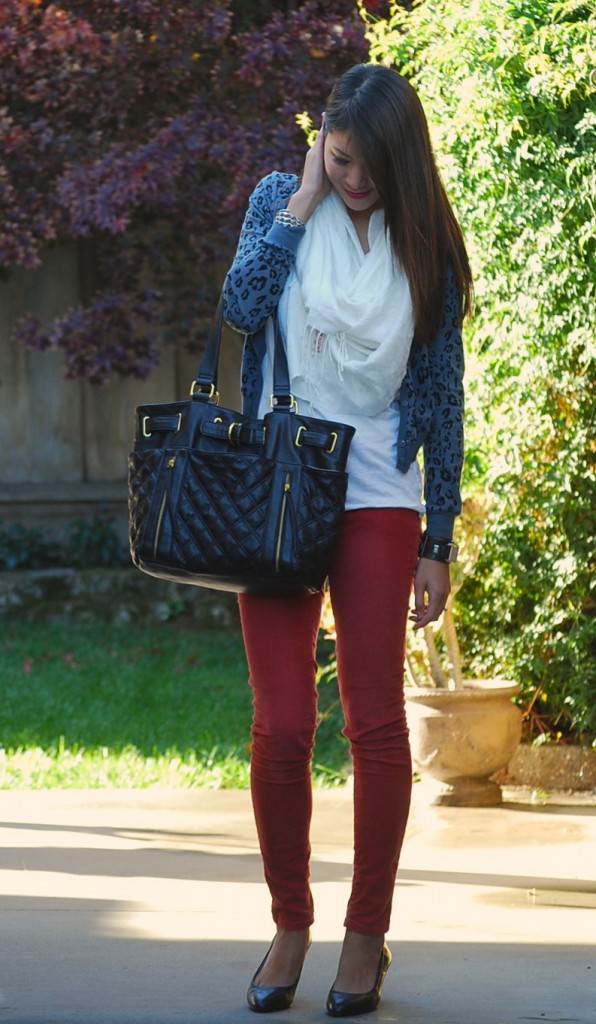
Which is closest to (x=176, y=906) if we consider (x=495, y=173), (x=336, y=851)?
(x=336, y=851)

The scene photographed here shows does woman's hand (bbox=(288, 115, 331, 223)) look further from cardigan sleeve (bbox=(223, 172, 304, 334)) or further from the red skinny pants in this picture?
the red skinny pants

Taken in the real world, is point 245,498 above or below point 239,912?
above

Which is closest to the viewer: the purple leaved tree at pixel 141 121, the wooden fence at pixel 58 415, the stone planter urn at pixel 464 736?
the stone planter urn at pixel 464 736

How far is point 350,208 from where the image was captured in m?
2.91

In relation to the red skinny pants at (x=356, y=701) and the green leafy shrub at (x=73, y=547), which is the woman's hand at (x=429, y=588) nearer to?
the red skinny pants at (x=356, y=701)

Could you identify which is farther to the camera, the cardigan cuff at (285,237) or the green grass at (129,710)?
the green grass at (129,710)

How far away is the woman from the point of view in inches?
110

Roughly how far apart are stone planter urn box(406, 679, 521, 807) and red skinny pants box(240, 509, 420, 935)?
6.91 feet

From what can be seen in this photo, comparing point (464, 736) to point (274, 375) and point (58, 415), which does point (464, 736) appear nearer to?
point (274, 375)

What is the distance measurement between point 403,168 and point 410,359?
368 mm

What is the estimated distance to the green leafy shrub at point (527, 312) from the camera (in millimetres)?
4574

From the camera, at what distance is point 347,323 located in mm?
2781

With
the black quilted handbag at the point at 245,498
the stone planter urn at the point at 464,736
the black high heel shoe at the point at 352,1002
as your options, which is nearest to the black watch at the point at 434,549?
the black quilted handbag at the point at 245,498

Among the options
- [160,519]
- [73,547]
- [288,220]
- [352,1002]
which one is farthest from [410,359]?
[73,547]
